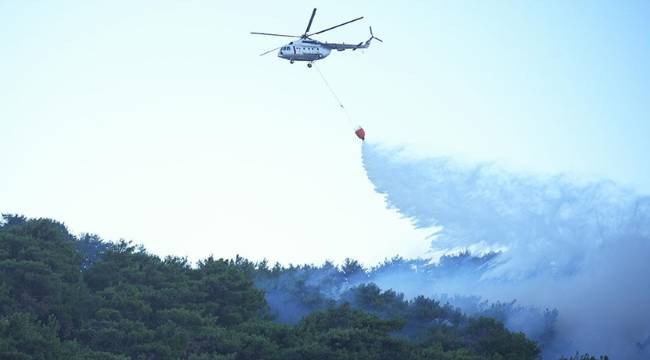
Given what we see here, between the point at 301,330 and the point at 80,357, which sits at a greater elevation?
the point at 301,330

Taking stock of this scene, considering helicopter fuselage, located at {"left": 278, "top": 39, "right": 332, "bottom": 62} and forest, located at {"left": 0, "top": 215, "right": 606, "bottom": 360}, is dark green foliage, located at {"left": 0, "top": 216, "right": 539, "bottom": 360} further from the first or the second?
helicopter fuselage, located at {"left": 278, "top": 39, "right": 332, "bottom": 62}

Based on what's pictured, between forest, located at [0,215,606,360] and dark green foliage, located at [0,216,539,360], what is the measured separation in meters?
0.05

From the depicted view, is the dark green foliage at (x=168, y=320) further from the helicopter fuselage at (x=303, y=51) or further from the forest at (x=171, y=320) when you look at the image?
the helicopter fuselage at (x=303, y=51)

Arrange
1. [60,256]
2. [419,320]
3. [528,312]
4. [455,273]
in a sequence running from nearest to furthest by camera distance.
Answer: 1. [60,256]
2. [419,320]
3. [528,312]
4. [455,273]

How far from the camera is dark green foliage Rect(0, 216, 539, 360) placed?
162 ft

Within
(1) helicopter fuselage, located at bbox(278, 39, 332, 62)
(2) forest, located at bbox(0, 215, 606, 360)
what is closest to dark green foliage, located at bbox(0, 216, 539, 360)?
(2) forest, located at bbox(0, 215, 606, 360)

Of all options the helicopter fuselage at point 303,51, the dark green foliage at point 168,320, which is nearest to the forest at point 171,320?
the dark green foliage at point 168,320

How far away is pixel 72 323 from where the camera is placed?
2029 inches

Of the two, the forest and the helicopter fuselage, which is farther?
the helicopter fuselage

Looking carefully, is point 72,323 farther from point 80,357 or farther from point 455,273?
point 455,273

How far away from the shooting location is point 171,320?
2080 inches

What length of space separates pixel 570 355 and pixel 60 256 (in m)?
30.0

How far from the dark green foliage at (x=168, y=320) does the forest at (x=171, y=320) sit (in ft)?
0.18

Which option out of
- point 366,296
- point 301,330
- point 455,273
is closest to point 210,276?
point 301,330
